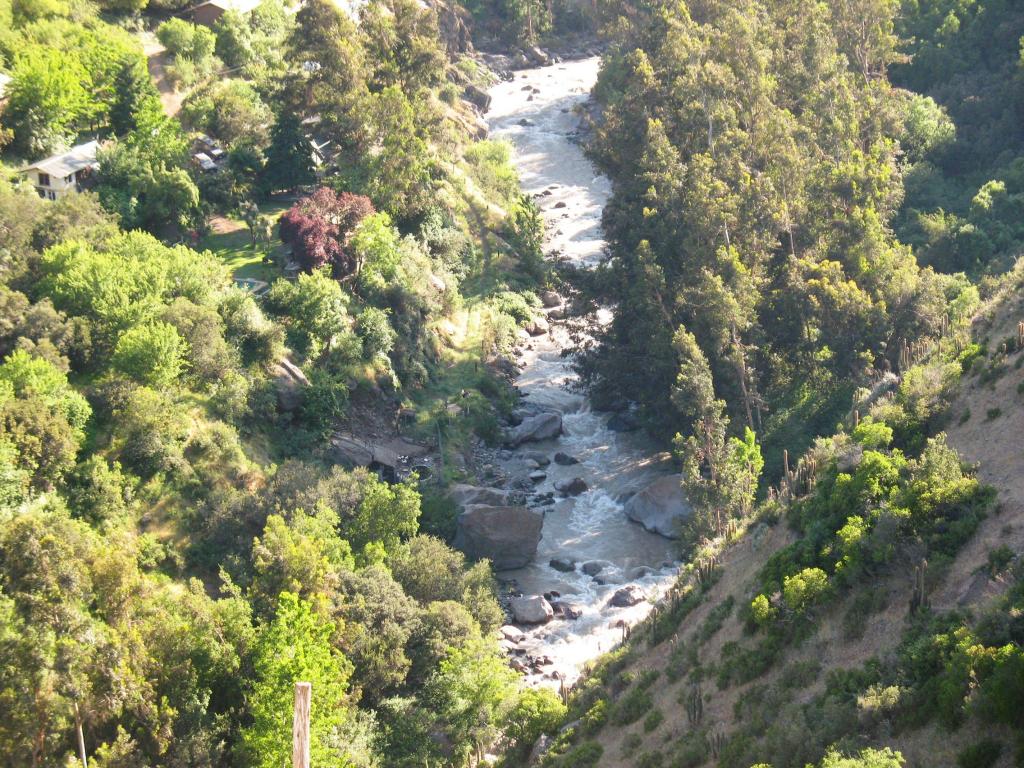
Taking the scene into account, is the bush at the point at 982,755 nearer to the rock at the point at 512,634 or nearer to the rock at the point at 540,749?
the rock at the point at 540,749

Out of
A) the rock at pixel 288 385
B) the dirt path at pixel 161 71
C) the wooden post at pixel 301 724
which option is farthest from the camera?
the dirt path at pixel 161 71


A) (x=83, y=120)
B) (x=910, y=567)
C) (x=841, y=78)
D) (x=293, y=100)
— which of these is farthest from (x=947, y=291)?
(x=83, y=120)

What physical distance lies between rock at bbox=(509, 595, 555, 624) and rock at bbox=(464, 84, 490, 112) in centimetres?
7842

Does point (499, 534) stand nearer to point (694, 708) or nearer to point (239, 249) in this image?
Answer: point (694, 708)

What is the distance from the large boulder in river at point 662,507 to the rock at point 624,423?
8211 mm

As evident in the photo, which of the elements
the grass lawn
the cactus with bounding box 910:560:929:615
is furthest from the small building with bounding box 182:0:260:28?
the cactus with bounding box 910:560:929:615

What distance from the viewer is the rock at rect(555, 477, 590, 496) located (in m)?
62.6

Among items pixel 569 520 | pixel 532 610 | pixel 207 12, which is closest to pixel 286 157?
pixel 207 12

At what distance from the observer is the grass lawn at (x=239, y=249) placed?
2596 inches

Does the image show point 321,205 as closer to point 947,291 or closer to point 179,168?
point 179,168

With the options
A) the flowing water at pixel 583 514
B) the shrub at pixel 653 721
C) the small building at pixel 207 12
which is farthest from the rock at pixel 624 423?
the small building at pixel 207 12

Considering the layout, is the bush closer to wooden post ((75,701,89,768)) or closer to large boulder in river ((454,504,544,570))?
wooden post ((75,701,89,768))

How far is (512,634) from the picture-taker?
169 ft

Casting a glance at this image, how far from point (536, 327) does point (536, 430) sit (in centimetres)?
1515
